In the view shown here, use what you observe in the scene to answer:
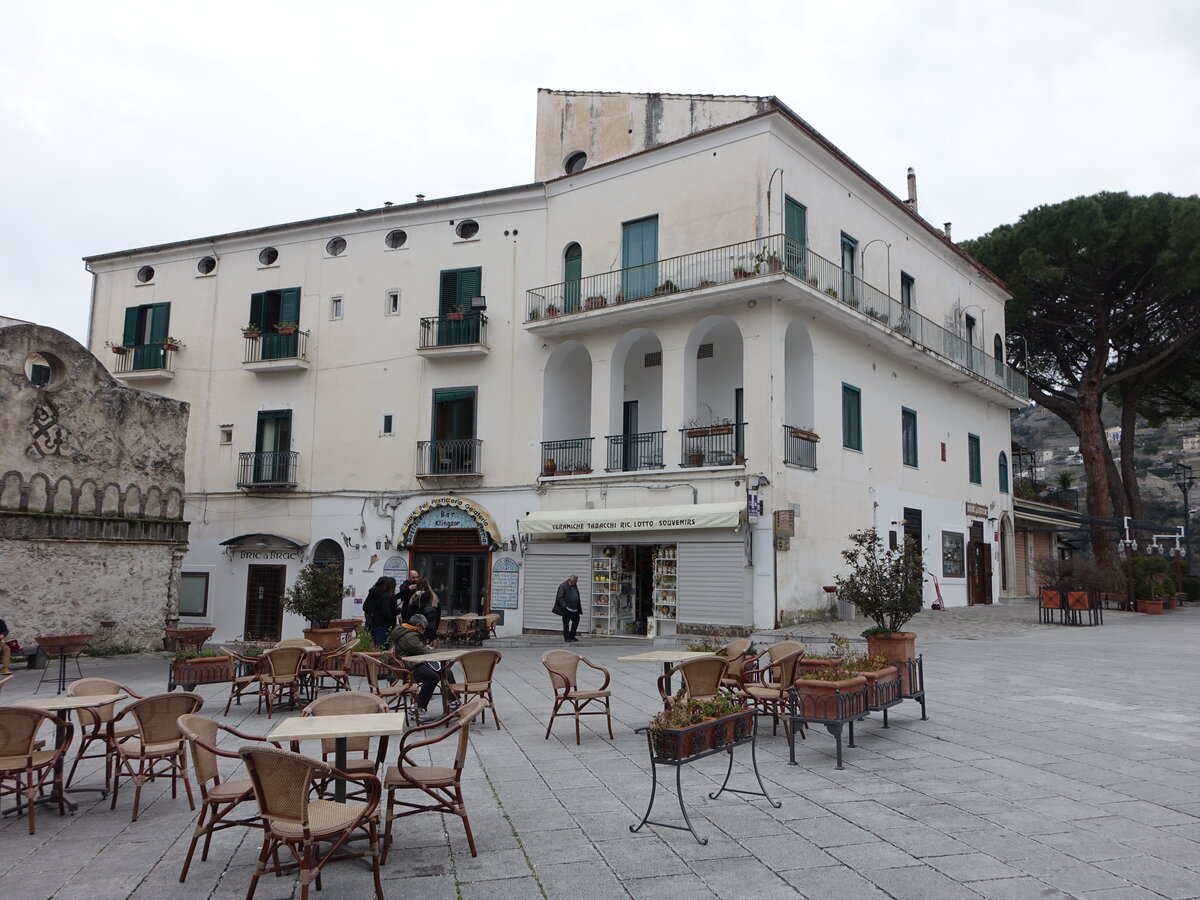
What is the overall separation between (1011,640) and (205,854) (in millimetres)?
16112

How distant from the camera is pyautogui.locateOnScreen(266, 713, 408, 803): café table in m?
5.20

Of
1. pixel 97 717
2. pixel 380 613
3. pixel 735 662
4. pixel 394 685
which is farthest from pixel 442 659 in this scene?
pixel 380 613

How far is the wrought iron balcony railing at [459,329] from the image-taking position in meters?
22.4

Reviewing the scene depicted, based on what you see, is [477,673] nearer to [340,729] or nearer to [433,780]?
[433,780]

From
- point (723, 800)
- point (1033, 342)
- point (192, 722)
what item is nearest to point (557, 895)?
point (723, 800)

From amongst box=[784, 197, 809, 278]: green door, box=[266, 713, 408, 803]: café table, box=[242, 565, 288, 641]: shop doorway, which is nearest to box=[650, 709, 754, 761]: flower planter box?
box=[266, 713, 408, 803]: café table

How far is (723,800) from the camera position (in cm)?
621

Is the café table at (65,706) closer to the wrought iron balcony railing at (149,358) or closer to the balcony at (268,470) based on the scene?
the balcony at (268,470)

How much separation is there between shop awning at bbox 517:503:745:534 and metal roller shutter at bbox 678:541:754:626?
71cm

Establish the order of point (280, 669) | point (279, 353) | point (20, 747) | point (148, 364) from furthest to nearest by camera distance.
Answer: point (148, 364) < point (279, 353) < point (280, 669) < point (20, 747)

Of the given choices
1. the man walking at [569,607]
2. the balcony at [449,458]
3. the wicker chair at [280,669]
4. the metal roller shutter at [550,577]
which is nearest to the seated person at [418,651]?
the wicker chair at [280,669]

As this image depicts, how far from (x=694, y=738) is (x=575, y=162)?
67.8 ft

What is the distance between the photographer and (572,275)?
2170 centimetres

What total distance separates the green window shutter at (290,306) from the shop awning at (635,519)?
957 cm
